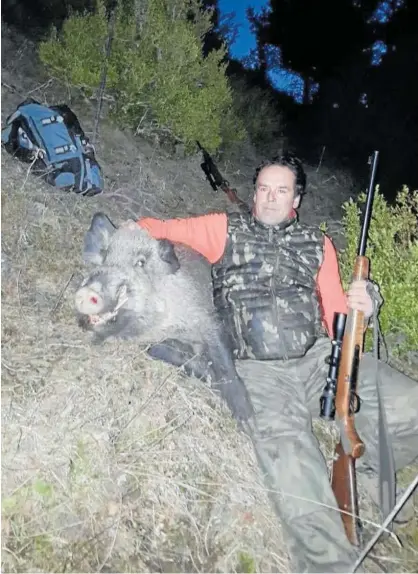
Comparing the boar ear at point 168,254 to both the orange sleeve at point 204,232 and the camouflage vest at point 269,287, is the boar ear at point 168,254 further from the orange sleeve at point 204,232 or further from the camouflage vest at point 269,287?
the camouflage vest at point 269,287

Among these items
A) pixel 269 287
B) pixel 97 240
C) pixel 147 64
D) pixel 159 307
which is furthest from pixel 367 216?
pixel 147 64

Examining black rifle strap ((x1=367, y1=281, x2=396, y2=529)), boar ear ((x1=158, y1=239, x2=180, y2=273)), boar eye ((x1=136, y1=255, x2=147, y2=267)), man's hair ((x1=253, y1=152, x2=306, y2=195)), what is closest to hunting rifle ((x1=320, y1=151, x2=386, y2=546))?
black rifle strap ((x1=367, y1=281, x2=396, y2=529))

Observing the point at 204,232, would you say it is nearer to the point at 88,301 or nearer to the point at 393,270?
the point at 88,301

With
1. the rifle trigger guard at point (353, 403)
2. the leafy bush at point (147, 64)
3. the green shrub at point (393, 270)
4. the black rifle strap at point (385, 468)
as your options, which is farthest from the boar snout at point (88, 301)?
the leafy bush at point (147, 64)

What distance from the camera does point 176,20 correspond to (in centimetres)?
744

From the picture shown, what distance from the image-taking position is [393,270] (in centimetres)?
448

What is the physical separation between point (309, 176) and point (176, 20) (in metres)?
4.73

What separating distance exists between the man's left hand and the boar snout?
55.0 inches

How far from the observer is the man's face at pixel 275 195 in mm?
3225

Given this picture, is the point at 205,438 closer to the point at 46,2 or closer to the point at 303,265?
the point at 303,265

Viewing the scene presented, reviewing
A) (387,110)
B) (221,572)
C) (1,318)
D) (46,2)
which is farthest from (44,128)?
(387,110)

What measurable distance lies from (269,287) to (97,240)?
109 centimetres

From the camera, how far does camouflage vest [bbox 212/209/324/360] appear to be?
→ 3023 mm

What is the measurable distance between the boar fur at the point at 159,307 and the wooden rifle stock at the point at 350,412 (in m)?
0.52
